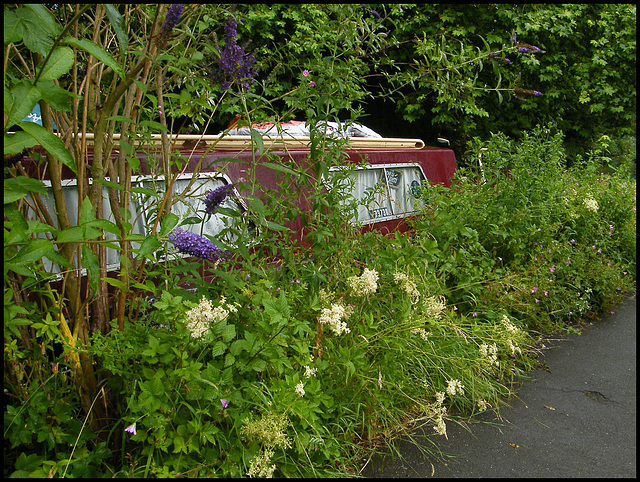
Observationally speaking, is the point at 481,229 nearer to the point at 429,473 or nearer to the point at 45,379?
the point at 429,473

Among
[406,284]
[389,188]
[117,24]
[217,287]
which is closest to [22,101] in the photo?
[117,24]

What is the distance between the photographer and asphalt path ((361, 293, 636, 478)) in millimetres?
2875

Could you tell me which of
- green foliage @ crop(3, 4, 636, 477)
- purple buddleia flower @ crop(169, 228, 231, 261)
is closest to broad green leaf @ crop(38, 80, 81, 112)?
green foliage @ crop(3, 4, 636, 477)

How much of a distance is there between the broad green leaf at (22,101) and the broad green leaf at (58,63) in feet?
0.24

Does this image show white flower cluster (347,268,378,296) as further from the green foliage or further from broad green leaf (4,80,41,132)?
broad green leaf (4,80,41,132)

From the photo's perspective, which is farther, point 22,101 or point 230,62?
point 230,62

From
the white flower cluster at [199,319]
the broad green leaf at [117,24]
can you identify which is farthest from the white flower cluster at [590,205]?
the broad green leaf at [117,24]

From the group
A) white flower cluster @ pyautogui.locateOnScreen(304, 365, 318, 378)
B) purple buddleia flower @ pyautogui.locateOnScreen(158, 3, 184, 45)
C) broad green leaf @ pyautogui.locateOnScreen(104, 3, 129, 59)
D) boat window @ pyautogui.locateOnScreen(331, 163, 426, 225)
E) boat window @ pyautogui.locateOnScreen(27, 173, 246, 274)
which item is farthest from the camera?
boat window @ pyautogui.locateOnScreen(331, 163, 426, 225)

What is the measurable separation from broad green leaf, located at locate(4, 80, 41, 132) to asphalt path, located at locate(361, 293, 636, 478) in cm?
231

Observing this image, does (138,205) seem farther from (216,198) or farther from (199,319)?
(199,319)

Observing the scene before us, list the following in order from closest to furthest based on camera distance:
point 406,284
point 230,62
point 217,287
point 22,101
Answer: point 22,101 < point 230,62 < point 217,287 < point 406,284

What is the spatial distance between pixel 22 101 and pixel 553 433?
131 inches

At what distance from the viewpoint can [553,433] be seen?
329 centimetres

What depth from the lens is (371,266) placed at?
11.8 feet
